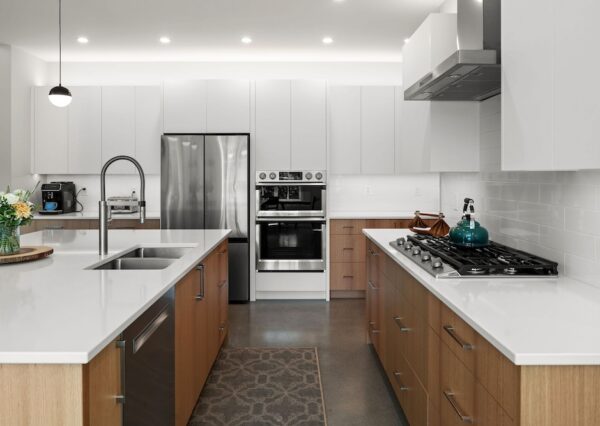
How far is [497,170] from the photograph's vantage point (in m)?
3.14

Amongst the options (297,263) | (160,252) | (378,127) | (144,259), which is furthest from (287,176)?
(144,259)

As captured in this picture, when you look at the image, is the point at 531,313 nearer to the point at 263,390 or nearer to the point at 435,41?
the point at 263,390

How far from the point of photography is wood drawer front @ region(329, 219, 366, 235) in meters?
5.72

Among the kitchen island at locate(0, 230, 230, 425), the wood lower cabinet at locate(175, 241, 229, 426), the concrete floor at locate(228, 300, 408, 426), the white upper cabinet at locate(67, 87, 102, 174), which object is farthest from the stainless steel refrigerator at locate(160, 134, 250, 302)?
the kitchen island at locate(0, 230, 230, 425)

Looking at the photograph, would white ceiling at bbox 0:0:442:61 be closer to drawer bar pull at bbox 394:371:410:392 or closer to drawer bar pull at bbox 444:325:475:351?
drawer bar pull at bbox 394:371:410:392

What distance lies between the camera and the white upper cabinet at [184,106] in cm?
575

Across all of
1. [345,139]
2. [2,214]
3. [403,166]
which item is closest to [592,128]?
[2,214]

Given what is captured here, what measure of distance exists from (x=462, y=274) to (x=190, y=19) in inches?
148

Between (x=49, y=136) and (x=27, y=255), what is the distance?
398 cm

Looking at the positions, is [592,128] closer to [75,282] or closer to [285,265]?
[75,282]

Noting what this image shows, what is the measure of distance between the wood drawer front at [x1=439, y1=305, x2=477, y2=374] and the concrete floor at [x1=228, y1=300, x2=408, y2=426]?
1.11 meters

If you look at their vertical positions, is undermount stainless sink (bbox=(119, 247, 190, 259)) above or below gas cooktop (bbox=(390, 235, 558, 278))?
below

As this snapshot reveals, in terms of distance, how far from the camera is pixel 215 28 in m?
5.13

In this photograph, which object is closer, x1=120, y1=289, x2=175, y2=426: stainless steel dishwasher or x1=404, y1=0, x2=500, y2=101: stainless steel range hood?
x1=120, y1=289, x2=175, y2=426: stainless steel dishwasher
